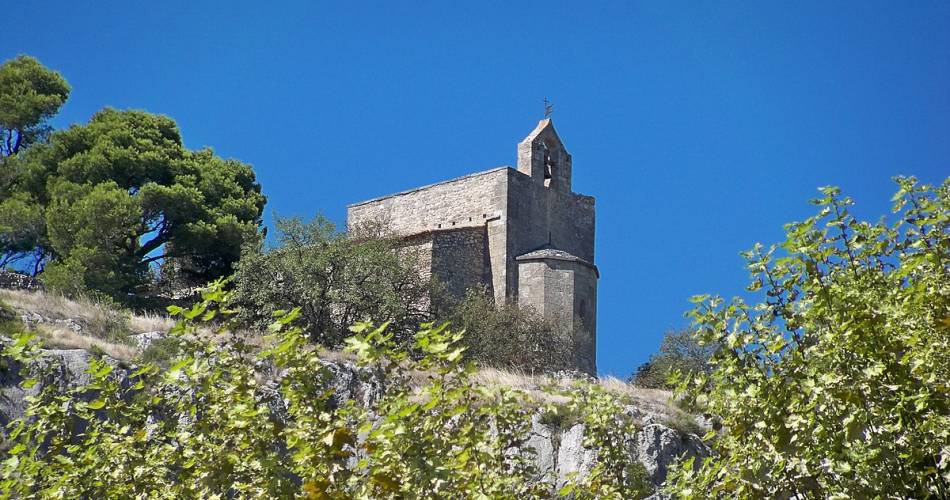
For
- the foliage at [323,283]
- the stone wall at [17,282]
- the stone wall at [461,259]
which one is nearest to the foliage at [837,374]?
the foliage at [323,283]

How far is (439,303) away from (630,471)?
22862mm

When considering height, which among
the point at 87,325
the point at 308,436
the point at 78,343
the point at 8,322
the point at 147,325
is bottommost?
the point at 308,436

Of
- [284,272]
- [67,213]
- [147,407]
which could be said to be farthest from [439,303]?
[147,407]

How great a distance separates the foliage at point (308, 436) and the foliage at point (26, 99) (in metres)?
28.3

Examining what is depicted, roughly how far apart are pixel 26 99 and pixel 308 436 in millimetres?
31840

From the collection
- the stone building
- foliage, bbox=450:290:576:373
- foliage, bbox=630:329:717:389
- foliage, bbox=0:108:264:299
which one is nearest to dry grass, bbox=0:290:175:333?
foliage, bbox=0:108:264:299

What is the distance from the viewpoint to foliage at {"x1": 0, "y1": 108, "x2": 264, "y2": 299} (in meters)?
29.9

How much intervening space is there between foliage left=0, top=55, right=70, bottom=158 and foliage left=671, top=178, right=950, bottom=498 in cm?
3242

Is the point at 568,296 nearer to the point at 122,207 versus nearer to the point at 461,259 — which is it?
the point at 461,259

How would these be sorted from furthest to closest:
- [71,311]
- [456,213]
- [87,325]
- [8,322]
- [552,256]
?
[456,213]
[552,256]
[71,311]
[87,325]
[8,322]

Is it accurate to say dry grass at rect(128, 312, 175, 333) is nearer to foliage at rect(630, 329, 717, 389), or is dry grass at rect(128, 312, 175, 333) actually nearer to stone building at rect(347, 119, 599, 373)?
stone building at rect(347, 119, 599, 373)

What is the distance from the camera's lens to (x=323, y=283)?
1113 inches

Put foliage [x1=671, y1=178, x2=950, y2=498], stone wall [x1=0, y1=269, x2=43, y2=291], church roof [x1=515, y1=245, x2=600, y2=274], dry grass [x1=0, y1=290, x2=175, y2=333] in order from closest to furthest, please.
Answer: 1. foliage [x1=671, y1=178, x2=950, y2=498]
2. dry grass [x1=0, y1=290, x2=175, y2=333]
3. stone wall [x1=0, y1=269, x2=43, y2=291]
4. church roof [x1=515, y1=245, x2=600, y2=274]

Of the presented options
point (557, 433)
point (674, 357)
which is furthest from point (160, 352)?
point (674, 357)
